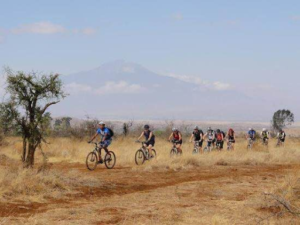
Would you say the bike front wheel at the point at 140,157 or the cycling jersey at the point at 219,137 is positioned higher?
the cycling jersey at the point at 219,137

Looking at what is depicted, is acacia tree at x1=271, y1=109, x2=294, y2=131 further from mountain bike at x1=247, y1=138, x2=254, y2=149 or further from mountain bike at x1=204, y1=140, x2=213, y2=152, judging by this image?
mountain bike at x1=204, y1=140, x2=213, y2=152

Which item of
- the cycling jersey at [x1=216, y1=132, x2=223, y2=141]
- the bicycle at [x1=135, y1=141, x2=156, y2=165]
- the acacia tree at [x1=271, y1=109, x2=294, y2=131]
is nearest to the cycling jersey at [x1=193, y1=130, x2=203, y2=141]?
the cycling jersey at [x1=216, y1=132, x2=223, y2=141]

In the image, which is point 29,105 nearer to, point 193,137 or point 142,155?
point 142,155

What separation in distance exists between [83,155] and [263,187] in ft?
50.7

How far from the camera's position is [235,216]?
11.4 meters

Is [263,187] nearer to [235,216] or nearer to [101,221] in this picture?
[235,216]

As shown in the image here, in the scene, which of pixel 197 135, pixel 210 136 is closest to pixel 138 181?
pixel 197 135

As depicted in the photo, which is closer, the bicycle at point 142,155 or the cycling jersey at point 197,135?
the bicycle at point 142,155

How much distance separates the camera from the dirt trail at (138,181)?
12.7 metres

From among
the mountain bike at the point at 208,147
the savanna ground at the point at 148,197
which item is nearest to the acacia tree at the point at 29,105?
the savanna ground at the point at 148,197

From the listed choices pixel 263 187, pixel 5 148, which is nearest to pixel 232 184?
pixel 263 187

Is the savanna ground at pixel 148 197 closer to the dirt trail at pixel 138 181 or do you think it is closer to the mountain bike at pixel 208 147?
the dirt trail at pixel 138 181

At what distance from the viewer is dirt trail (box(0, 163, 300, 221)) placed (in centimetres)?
1266

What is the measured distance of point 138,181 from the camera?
18375 mm
